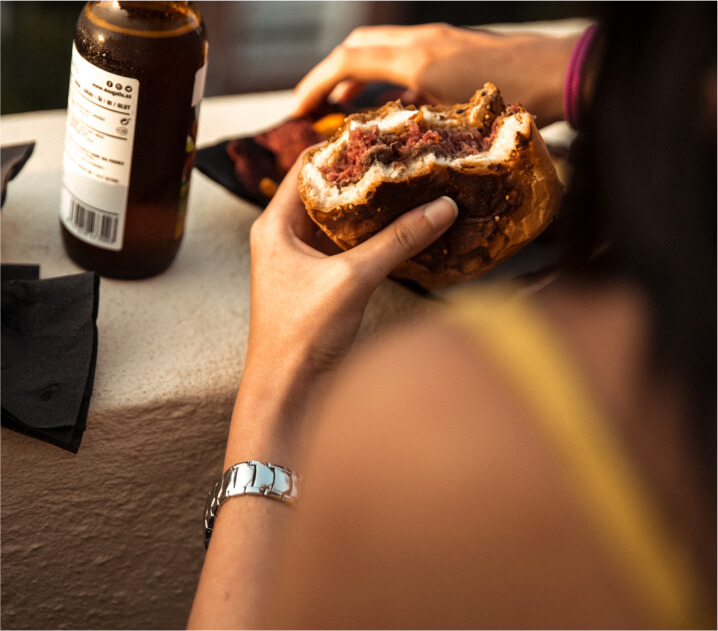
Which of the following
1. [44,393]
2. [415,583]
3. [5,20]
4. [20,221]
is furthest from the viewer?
[5,20]

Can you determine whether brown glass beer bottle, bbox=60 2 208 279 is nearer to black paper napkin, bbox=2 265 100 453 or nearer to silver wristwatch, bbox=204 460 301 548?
black paper napkin, bbox=2 265 100 453

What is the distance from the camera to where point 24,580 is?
2.97ft

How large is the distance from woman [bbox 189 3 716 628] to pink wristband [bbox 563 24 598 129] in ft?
1.33

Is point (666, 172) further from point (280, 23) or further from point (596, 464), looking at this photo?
point (280, 23)

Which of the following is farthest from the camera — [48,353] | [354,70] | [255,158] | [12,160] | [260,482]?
[354,70]

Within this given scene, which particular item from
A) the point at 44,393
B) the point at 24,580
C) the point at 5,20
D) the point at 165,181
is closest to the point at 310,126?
the point at 165,181

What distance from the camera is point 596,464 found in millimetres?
672

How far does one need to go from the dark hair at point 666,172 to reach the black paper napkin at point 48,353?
0.54 meters

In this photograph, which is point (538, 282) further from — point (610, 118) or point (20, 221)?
point (20, 221)

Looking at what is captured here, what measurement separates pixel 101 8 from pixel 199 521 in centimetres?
62

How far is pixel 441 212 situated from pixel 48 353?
1.47 ft

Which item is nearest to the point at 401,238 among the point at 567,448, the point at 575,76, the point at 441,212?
the point at 441,212

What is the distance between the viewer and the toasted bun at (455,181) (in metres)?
0.76

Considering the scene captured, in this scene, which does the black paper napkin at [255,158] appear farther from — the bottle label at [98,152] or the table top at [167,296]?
the bottle label at [98,152]
